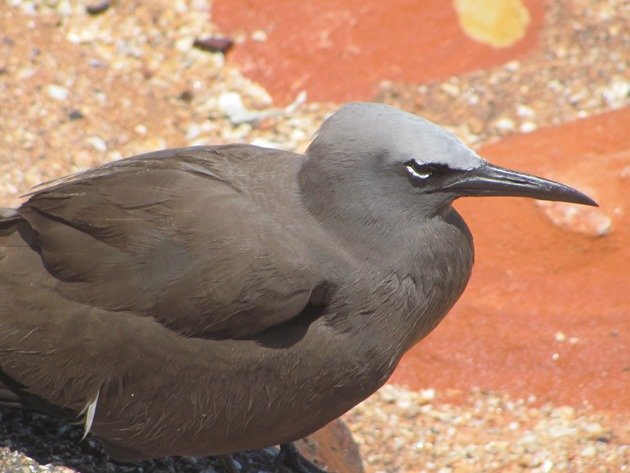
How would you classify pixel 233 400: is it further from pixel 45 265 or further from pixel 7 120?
pixel 7 120

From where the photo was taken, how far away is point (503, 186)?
428 cm

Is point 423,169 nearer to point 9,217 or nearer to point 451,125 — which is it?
point 9,217

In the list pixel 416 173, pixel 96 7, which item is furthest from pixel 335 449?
pixel 96 7

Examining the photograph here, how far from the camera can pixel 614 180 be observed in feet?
19.8

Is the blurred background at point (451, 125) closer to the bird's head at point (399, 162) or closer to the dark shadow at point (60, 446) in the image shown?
the dark shadow at point (60, 446)

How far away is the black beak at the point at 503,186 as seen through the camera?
4230 millimetres

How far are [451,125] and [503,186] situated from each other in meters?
2.65

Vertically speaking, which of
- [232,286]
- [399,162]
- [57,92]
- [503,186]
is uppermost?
[57,92]

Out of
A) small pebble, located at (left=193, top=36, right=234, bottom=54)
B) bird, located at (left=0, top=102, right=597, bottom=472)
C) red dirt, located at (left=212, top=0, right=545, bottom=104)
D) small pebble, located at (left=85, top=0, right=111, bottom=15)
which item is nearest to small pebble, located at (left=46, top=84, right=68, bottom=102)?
small pebble, located at (left=85, top=0, right=111, bottom=15)

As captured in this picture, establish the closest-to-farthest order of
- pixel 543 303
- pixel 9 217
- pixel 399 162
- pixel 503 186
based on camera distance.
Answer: pixel 399 162 → pixel 503 186 → pixel 9 217 → pixel 543 303

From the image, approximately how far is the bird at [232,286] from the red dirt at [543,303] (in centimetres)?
145

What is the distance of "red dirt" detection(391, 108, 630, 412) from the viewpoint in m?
5.63

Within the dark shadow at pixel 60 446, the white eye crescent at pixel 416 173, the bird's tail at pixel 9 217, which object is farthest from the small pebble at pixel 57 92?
the white eye crescent at pixel 416 173

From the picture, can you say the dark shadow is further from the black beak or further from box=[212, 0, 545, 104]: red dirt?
box=[212, 0, 545, 104]: red dirt
